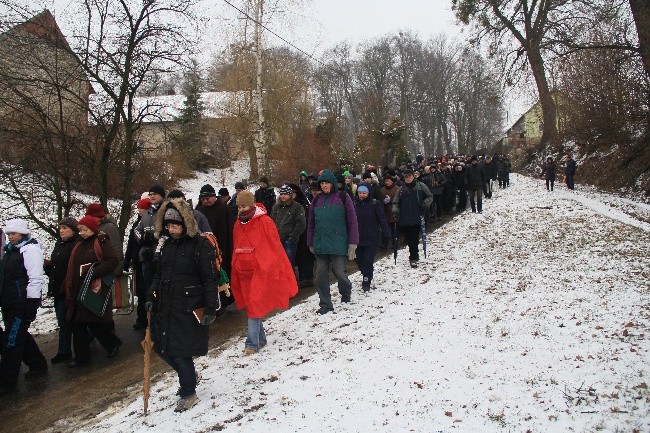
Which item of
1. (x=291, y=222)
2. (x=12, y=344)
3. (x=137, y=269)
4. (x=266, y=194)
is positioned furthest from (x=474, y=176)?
(x=12, y=344)

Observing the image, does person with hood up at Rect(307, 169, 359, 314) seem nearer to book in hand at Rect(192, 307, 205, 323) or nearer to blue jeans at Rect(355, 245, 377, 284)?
blue jeans at Rect(355, 245, 377, 284)

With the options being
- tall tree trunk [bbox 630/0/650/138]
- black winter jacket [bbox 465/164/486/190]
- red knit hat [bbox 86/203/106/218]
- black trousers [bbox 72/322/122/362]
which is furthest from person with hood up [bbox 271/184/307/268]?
black winter jacket [bbox 465/164/486/190]

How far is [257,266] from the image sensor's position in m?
5.96

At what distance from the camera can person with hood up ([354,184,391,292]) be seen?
28.9 feet

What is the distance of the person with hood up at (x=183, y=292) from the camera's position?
4785 millimetres

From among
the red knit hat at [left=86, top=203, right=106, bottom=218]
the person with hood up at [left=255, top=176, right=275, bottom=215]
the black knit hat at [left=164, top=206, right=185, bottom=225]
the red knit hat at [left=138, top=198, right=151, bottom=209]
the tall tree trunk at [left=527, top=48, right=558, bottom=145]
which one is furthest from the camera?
the tall tree trunk at [left=527, top=48, right=558, bottom=145]

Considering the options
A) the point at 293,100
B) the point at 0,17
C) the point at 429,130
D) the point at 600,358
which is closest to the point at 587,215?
the point at 600,358

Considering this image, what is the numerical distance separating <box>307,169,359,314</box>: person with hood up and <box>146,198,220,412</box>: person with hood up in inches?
114

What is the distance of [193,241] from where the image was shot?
4.91 metres

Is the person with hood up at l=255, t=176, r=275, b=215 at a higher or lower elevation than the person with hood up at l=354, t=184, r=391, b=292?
higher

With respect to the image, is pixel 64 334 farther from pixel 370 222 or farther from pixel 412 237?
pixel 412 237

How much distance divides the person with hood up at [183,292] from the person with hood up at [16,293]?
209cm

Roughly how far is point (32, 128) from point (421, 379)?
9.28m

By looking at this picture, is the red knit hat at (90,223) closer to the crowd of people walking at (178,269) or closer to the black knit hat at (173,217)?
the crowd of people walking at (178,269)
